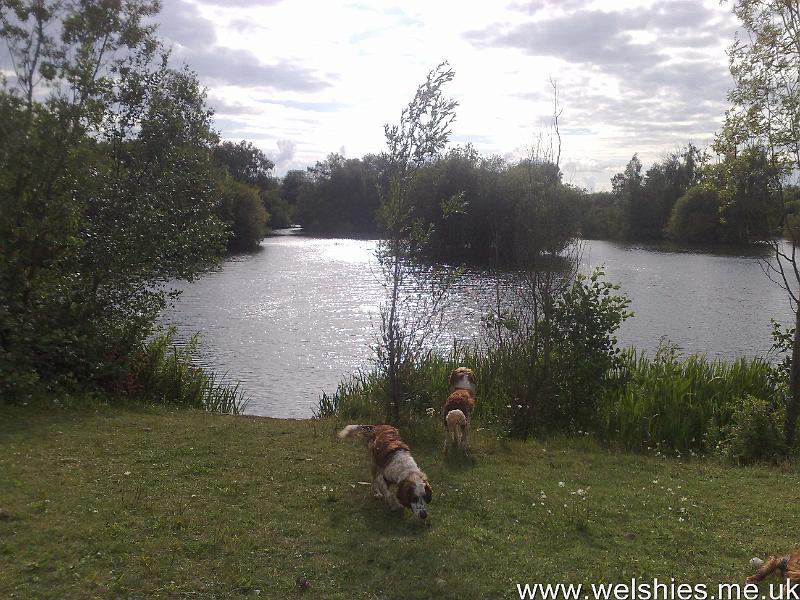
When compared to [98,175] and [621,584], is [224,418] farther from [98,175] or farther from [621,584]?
[621,584]

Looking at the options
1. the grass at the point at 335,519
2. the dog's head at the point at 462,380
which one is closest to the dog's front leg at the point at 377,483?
the grass at the point at 335,519

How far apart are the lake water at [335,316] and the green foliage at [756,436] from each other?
3.48 metres

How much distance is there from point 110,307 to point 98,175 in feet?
8.55

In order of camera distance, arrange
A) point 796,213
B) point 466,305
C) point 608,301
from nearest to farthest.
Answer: point 796,213, point 608,301, point 466,305

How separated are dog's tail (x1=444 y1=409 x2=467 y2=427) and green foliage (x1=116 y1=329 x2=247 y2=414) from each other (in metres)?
6.75

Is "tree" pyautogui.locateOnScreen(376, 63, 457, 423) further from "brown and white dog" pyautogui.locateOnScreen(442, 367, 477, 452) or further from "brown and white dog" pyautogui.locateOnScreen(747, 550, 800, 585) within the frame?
"brown and white dog" pyautogui.locateOnScreen(747, 550, 800, 585)

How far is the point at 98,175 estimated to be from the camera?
466 inches

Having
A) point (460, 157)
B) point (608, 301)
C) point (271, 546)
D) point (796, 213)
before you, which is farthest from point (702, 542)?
point (460, 157)

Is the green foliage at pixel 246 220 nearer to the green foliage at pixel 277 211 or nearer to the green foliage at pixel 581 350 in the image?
the green foliage at pixel 277 211

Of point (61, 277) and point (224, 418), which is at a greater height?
point (61, 277)

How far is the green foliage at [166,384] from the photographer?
1255 centimetres

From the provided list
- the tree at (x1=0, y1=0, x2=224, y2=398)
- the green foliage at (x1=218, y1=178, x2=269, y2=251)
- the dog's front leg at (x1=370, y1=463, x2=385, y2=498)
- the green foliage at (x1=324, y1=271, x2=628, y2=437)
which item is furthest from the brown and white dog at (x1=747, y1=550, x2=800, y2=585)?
the green foliage at (x1=218, y1=178, x2=269, y2=251)

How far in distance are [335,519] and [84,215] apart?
29.0 ft

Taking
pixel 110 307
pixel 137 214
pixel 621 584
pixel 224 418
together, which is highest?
pixel 137 214
